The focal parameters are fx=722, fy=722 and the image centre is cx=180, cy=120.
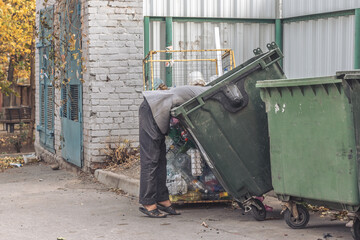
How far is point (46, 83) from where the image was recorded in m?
14.6

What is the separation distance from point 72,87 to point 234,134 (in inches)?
229

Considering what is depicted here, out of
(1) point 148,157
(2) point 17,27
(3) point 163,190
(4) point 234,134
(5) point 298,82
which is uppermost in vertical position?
(2) point 17,27

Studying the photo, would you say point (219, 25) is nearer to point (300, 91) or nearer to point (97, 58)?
point (97, 58)

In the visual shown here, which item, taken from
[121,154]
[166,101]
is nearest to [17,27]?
[121,154]

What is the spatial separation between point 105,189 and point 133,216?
2286 mm

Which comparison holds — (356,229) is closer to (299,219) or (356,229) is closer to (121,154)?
(299,219)

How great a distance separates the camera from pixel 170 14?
38.3ft

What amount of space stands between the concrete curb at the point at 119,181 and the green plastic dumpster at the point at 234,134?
2.36m

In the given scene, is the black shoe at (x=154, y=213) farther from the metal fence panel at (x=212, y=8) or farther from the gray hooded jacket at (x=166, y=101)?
the metal fence panel at (x=212, y=8)

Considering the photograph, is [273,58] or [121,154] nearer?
[273,58]

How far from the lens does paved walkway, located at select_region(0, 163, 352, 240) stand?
6.93 meters

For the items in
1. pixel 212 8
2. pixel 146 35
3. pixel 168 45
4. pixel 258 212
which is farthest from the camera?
pixel 212 8

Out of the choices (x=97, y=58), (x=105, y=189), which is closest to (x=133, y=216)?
(x=105, y=189)

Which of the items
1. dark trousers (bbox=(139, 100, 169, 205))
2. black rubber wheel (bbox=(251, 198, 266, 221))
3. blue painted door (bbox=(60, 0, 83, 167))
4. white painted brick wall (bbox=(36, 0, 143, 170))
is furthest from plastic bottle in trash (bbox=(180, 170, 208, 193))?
blue painted door (bbox=(60, 0, 83, 167))
